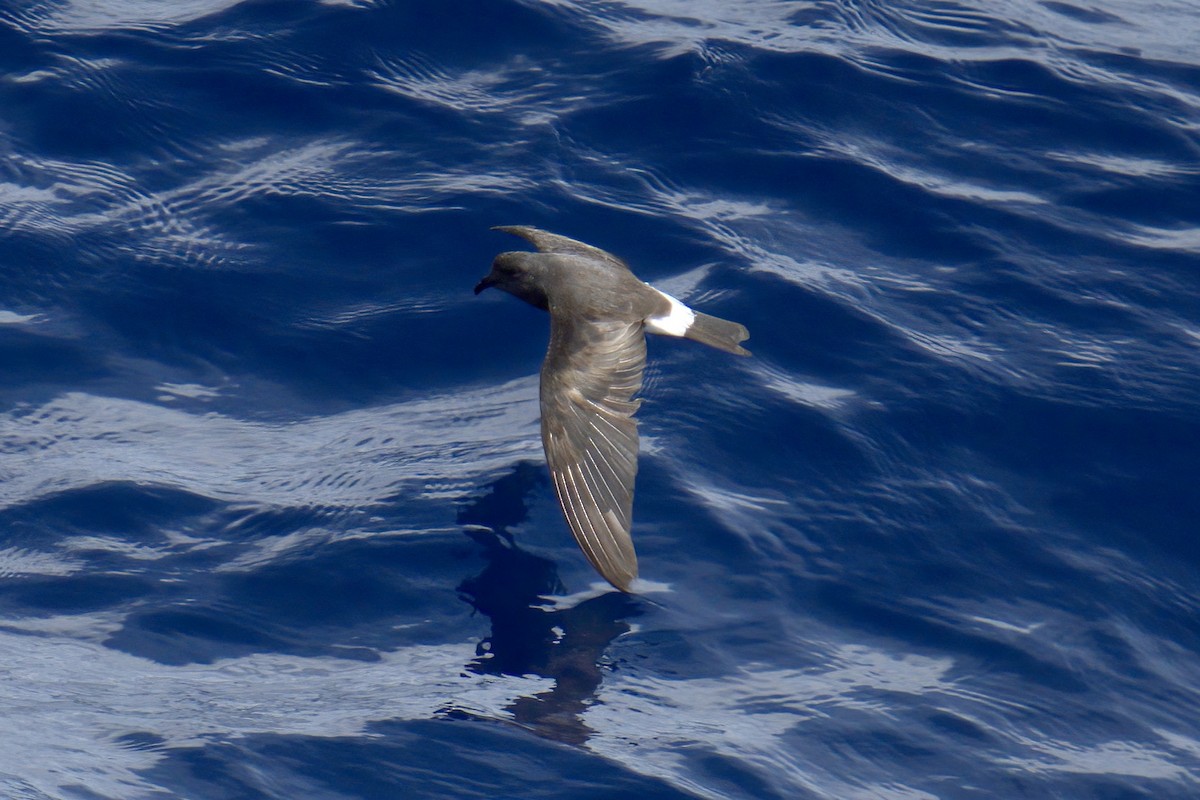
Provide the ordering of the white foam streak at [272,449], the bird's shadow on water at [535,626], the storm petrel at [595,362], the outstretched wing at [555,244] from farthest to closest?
1. the outstretched wing at [555,244]
2. the white foam streak at [272,449]
3. the storm petrel at [595,362]
4. the bird's shadow on water at [535,626]

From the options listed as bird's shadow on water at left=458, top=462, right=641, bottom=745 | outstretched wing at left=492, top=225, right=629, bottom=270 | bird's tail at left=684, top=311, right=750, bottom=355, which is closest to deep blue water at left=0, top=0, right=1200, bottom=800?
bird's shadow on water at left=458, top=462, right=641, bottom=745

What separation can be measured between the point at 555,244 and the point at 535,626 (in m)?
2.89

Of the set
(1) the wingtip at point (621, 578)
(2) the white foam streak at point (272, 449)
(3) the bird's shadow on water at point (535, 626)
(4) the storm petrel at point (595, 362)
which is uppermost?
(4) the storm petrel at point (595, 362)

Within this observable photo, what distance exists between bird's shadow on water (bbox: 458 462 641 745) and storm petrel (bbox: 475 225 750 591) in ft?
0.76

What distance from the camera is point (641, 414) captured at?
22.5ft

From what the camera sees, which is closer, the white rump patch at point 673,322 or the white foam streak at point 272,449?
the white foam streak at point 272,449

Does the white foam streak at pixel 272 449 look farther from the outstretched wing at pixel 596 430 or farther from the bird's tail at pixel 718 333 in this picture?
the bird's tail at pixel 718 333

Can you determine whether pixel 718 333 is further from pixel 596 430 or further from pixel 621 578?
pixel 621 578

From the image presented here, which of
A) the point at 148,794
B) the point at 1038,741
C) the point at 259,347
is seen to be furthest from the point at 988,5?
the point at 148,794

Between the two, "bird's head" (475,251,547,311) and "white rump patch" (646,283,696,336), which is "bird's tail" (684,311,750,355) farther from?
"bird's head" (475,251,547,311)

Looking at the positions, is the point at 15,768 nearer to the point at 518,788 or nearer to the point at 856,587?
the point at 518,788

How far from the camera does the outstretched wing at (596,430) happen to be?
560cm

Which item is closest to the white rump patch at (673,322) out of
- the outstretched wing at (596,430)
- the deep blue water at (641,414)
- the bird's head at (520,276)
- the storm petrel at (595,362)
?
the storm petrel at (595,362)

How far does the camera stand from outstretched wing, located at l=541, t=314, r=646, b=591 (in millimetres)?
5598
